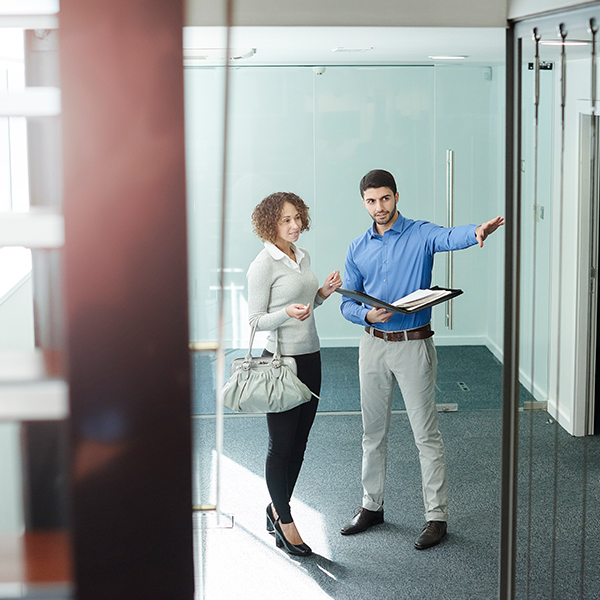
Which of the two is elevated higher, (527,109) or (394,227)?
(527,109)

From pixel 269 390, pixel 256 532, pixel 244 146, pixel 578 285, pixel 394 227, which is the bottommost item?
pixel 256 532

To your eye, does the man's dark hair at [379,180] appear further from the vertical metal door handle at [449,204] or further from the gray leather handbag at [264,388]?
the vertical metal door handle at [449,204]

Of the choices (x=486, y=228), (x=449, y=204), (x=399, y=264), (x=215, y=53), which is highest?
(x=215, y=53)

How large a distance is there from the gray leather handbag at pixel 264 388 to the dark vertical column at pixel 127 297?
1.50 m

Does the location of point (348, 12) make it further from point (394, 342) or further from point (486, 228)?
point (394, 342)

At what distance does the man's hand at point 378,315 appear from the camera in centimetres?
236

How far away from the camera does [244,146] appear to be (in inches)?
147

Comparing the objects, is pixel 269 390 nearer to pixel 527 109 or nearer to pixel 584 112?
pixel 584 112

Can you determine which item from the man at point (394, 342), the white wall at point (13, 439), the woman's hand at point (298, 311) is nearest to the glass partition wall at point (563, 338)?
the man at point (394, 342)

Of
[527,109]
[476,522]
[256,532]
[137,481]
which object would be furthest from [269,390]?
[527,109]

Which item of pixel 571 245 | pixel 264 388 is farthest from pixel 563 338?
pixel 264 388

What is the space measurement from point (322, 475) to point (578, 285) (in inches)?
60.4

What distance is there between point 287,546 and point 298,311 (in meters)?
0.83

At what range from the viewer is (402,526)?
8.36ft
